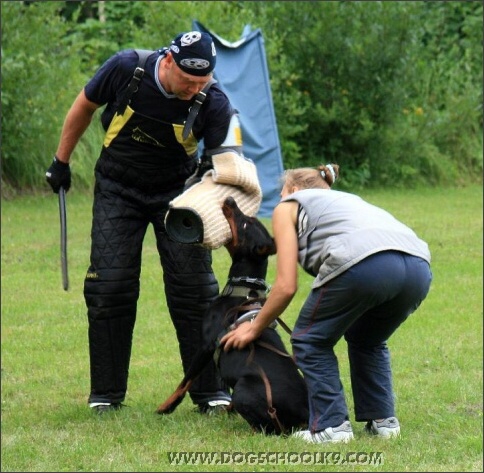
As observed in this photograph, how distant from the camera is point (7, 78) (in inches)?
571

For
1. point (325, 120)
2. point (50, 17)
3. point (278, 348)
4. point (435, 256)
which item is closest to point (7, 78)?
point (50, 17)

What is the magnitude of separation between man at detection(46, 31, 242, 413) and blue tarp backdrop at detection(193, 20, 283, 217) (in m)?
8.15

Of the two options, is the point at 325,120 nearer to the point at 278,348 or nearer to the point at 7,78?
the point at 7,78

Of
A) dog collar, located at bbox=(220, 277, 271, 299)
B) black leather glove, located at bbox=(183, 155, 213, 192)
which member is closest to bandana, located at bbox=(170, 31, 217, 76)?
black leather glove, located at bbox=(183, 155, 213, 192)

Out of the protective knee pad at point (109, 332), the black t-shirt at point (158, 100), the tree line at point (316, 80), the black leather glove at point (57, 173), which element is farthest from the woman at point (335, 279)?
the tree line at point (316, 80)

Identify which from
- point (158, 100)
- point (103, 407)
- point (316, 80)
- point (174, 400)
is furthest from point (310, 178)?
point (316, 80)

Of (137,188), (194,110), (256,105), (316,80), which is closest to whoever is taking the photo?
(194,110)

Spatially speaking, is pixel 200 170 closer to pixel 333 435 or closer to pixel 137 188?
pixel 137 188

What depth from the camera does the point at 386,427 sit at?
5066 mm

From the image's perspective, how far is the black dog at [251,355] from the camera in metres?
5.05

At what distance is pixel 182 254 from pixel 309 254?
4.03 ft

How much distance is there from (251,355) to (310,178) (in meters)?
0.88

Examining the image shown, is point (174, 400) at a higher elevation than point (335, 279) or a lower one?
lower

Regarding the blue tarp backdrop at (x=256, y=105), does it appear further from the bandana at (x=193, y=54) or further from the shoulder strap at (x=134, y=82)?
the bandana at (x=193, y=54)
